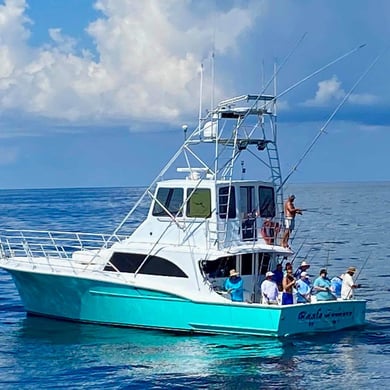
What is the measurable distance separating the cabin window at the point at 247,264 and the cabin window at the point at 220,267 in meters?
0.29

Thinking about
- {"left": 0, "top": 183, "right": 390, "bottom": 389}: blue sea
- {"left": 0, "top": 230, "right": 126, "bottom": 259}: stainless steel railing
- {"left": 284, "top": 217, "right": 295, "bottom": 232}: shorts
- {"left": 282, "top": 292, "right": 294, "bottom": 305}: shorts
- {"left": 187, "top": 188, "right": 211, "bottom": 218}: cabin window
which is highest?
{"left": 187, "top": 188, "right": 211, "bottom": 218}: cabin window

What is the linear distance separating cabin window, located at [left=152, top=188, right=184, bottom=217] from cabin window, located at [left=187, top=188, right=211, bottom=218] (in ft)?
1.01

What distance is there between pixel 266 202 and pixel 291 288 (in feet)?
10.4

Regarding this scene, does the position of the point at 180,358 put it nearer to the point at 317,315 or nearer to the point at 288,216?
the point at 317,315

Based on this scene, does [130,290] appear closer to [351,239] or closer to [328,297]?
[328,297]

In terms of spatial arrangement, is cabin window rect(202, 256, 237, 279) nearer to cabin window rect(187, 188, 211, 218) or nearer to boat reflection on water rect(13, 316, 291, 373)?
cabin window rect(187, 188, 211, 218)

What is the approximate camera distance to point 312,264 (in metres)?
42.9

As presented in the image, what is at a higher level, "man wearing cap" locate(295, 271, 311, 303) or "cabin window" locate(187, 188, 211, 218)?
"cabin window" locate(187, 188, 211, 218)

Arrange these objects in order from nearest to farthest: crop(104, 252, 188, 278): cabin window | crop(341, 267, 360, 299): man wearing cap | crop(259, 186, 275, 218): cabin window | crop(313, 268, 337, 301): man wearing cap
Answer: crop(104, 252, 188, 278): cabin window < crop(313, 268, 337, 301): man wearing cap < crop(341, 267, 360, 299): man wearing cap < crop(259, 186, 275, 218): cabin window

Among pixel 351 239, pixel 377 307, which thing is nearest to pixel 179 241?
pixel 377 307

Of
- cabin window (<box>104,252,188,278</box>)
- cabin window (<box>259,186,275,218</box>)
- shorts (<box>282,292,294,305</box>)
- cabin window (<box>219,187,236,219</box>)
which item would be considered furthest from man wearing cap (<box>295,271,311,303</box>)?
cabin window (<box>104,252,188,278</box>)

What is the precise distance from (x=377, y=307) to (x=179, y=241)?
9.09 metres

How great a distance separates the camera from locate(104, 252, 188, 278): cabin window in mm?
24469

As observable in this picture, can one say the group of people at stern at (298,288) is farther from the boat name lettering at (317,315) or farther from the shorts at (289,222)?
the shorts at (289,222)
